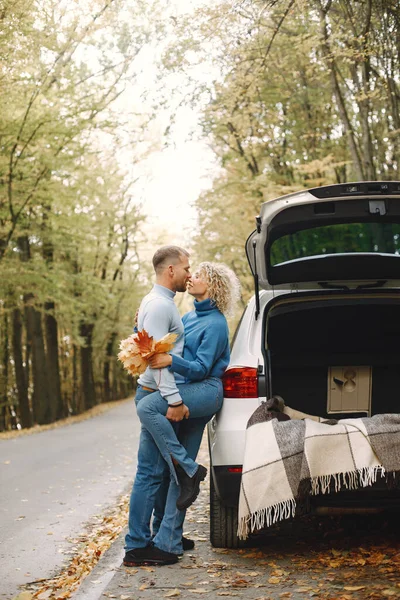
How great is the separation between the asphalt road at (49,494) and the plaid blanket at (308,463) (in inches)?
67.0

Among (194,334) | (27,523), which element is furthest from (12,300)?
(194,334)

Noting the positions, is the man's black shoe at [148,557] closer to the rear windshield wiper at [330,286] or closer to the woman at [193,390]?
the woman at [193,390]

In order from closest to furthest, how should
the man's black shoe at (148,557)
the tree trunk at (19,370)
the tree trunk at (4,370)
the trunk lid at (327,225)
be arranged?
the trunk lid at (327,225) → the man's black shoe at (148,557) → the tree trunk at (19,370) → the tree trunk at (4,370)

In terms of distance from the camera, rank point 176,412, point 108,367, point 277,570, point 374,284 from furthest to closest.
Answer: point 108,367, point 374,284, point 176,412, point 277,570

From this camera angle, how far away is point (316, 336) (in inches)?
261

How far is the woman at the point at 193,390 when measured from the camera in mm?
5312

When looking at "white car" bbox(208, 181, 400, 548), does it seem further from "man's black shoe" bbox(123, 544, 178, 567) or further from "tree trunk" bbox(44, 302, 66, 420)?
"tree trunk" bbox(44, 302, 66, 420)

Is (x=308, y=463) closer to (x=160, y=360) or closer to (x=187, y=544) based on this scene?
(x=160, y=360)

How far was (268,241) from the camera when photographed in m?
5.71

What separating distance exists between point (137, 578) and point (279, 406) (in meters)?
1.48

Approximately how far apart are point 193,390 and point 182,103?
1277 cm

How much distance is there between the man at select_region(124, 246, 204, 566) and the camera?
5285 mm

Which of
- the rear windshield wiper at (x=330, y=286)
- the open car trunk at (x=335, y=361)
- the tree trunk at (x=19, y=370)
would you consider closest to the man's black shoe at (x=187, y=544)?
the open car trunk at (x=335, y=361)

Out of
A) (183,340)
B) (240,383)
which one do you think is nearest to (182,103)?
(183,340)
